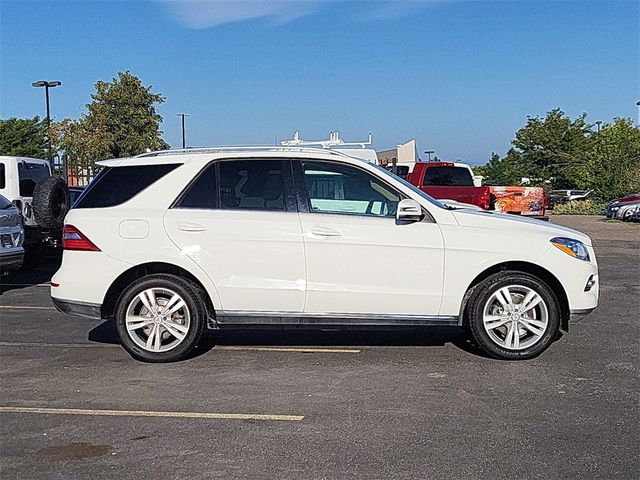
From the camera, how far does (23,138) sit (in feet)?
181

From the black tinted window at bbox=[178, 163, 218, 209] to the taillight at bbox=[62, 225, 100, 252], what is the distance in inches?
33.6

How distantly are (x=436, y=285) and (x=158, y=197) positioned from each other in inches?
101

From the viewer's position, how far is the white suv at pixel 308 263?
6457 millimetres

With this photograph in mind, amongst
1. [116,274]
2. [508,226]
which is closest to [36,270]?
[116,274]

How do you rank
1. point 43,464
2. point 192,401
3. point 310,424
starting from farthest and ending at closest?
point 192,401
point 310,424
point 43,464

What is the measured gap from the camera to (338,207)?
21.6ft

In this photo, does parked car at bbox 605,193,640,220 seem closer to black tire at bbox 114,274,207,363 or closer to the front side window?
the front side window

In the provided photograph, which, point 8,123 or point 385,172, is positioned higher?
point 8,123

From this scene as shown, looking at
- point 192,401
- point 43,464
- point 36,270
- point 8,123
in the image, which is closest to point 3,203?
point 36,270

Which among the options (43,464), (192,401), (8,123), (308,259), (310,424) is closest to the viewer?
(43,464)

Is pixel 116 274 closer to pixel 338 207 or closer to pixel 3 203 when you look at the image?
pixel 338 207

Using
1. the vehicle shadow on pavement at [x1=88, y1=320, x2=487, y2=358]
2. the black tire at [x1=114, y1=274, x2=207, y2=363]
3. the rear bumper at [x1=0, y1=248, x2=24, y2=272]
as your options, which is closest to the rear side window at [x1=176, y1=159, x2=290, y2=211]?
the black tire at [x1=114, y1=274, x2=207, y2=363]

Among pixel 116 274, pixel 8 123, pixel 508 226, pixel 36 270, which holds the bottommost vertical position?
pixel 36 270

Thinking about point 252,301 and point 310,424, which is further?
point 252,301
